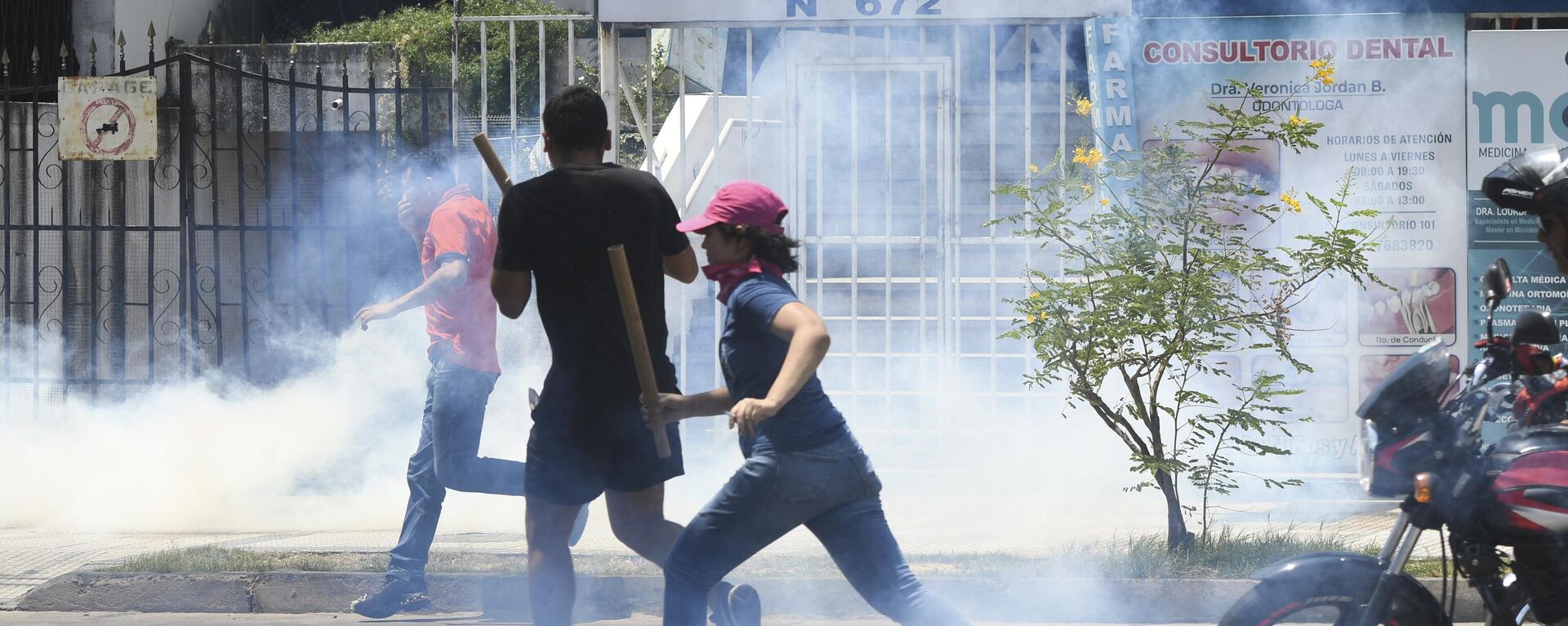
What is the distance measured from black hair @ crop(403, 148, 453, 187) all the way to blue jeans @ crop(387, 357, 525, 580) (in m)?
0.84

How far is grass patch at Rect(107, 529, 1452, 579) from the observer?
5828mm

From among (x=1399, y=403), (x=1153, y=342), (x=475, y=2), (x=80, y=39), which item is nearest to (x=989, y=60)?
(x=1153, y=342)

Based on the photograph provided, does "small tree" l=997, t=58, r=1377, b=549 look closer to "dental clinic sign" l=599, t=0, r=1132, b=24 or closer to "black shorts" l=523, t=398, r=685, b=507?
"dental clinic sign" l=599, t=0, r=1132, b=24

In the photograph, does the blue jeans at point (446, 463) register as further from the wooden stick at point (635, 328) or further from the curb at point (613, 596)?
the wooden stick at point (635, 328)

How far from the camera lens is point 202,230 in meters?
9.52

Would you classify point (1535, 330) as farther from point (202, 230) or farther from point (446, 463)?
point (202, 230)

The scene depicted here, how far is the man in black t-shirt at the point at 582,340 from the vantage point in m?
3.94

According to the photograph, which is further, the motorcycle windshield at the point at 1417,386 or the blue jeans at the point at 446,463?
the blue jeans at the point at 446,463

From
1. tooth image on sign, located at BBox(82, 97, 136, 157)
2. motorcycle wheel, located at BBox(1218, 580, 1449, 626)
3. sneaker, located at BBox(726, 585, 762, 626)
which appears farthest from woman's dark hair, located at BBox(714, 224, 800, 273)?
tooth image on sign, located at BBox(82, 97, 136, 157)

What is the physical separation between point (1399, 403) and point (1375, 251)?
4.87 meters

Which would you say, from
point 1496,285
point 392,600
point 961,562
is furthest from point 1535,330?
point 392,600

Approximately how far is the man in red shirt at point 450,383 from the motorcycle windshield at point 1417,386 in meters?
2.85

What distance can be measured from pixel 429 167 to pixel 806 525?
301cm

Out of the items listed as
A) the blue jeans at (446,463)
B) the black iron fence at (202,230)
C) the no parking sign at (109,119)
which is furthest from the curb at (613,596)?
the no parking sign at (109,119)
